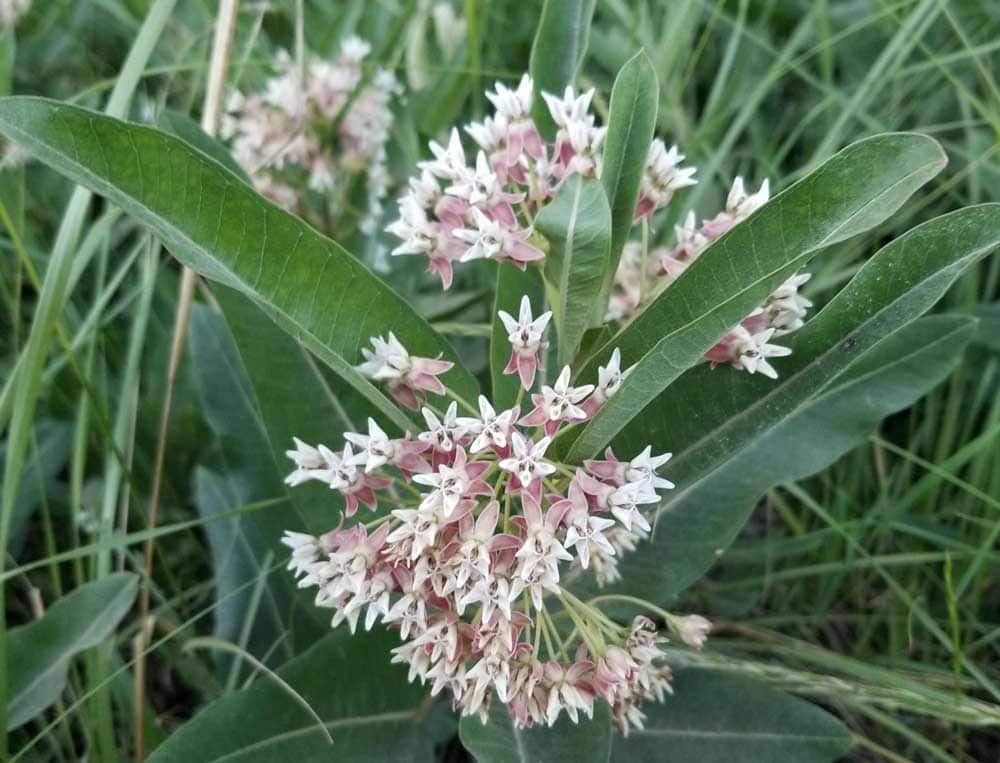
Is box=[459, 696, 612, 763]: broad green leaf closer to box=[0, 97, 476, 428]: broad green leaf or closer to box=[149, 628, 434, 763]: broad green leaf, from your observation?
box=[149, 628, 434, 763]: broad green leaf

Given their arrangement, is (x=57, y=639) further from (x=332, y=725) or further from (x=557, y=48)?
(x=557, y=48)

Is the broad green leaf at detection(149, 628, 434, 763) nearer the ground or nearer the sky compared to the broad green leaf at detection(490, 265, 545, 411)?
nearer the ground

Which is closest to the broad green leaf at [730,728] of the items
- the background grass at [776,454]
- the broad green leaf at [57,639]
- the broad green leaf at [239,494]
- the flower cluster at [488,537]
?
the background grass at [776,454]

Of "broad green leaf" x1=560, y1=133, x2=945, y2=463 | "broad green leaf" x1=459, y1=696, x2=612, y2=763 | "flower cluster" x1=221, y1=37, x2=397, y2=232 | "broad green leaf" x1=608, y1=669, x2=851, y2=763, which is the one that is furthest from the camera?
"flower cluster" x1=221, y1=37, x2=397, y2=232

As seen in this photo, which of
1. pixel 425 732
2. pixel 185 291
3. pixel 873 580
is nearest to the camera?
pixel 425 732

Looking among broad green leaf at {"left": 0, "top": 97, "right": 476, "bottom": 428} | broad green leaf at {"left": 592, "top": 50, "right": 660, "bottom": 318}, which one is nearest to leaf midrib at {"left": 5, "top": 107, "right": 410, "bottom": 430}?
broad green leaf at {"left": 0, "top": 97, "right": 476, "bottom": 428}

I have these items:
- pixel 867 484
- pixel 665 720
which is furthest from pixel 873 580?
pixel 665 720

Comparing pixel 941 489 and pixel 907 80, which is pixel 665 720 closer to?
pixel 941 489

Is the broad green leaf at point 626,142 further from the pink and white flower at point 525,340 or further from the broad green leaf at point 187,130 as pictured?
the broad green leaf at point 187,130
